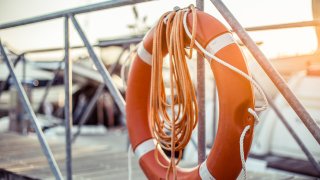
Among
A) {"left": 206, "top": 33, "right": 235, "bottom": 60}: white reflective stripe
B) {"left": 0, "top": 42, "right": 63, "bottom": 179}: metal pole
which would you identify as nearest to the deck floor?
{"left": 0, "top": 42, "right": 63, "bottom": 179}: metal pole

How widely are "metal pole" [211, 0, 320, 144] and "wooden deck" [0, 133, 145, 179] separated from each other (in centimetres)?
175

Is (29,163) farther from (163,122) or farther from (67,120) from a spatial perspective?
(163,122)

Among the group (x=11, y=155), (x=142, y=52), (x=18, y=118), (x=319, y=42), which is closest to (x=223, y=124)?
(x=142, y=52)

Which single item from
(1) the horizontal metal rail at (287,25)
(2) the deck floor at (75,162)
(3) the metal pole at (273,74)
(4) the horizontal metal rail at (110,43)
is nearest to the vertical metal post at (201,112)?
(3) the metal pole at (273,74)

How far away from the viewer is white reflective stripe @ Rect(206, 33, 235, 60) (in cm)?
168

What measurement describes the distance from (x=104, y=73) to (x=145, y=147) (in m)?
0.49

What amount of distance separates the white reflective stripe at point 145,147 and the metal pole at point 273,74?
76 centimetres

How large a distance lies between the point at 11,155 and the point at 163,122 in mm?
2377

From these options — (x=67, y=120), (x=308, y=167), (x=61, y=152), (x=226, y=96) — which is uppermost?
(x=226, y=96)

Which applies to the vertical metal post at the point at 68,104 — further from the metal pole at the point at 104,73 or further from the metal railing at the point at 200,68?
the metal pole at the point at 104,73

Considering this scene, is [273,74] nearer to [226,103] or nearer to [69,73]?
[226,103]

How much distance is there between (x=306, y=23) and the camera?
2039mm

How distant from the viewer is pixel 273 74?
4.91 ft

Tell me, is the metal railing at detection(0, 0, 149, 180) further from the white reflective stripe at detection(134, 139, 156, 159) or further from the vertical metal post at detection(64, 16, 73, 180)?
the white reflective stripe at detection(134, 139, 156, 159)
